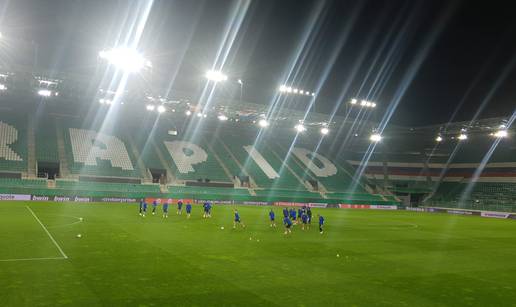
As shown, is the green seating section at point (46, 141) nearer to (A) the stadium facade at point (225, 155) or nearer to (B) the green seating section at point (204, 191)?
(A) the stadium facade at point (225, 155)

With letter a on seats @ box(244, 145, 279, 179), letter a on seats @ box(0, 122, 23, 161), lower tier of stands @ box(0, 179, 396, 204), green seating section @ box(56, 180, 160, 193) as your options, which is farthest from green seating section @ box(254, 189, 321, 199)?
letter a on seats @ box(0, 122, 23, 161)

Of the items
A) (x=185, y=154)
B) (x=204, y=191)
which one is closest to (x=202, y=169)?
(x=185, y=154)

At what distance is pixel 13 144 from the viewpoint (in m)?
49.2

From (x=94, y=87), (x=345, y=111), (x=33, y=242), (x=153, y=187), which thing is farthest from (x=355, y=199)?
(x=33, y=242)

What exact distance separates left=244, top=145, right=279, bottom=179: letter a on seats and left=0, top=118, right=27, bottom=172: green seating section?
105 feet

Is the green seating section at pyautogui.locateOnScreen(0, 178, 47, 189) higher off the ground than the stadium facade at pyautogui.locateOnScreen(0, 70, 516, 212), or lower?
lower

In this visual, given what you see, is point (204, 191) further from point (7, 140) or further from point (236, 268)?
point (236, 268)

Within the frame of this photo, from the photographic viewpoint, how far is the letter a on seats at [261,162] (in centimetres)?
6259

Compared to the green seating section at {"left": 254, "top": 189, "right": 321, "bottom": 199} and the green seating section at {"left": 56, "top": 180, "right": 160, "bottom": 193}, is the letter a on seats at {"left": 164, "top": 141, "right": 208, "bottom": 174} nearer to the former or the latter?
the green seating section at {"left": 56, "top": 180, "right": 160, "bottom": 193}

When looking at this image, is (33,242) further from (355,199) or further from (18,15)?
(355,199)

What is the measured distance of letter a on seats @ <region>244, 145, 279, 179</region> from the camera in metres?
62.6

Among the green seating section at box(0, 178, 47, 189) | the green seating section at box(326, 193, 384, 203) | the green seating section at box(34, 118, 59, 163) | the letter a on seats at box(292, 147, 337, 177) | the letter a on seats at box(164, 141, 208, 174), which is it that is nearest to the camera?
the green seating section at box(0, 178, 47, 189)

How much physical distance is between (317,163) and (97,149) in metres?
35.4

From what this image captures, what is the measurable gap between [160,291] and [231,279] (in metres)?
2.41
